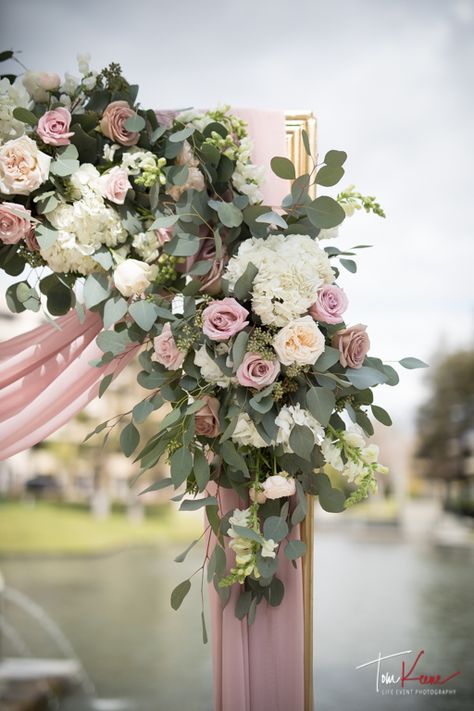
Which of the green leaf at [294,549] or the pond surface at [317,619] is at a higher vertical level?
the green leaf at [294,549]

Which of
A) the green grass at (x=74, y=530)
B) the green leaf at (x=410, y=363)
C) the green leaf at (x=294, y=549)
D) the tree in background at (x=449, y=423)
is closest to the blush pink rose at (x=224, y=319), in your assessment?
the green leaf at (x=410, y=363)

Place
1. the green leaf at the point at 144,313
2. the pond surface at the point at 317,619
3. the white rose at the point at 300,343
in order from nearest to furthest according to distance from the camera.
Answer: the white rose at the point at 300,343
the green leaf at the point at 144,313
the pond surface at the point at 317,619

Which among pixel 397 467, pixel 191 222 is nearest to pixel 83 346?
pixel 191 222

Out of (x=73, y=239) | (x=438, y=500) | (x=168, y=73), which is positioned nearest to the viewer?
(x=73, y=239)

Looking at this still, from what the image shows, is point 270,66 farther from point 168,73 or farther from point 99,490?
point 99,490

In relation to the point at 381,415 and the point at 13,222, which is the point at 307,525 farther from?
the point at 13,222

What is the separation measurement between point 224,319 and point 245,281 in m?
0.09

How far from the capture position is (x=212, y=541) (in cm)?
160

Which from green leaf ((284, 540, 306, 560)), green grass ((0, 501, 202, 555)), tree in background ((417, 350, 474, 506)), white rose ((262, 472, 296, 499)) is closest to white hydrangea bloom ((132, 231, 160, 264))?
white rose ((262, 472, 296, 499))

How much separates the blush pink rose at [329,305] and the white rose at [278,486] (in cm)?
32

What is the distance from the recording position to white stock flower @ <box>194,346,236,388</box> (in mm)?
1397

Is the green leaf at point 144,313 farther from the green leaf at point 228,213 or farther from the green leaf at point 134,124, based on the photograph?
the green leaf at point 134,124

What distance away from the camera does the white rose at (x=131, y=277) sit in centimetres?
145

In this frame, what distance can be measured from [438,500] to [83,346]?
4.44 m
